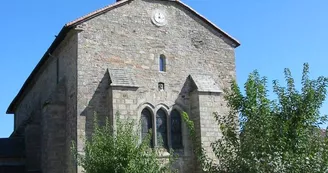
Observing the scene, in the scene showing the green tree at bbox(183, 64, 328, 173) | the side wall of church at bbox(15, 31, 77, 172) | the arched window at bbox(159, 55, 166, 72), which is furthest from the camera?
the arched window at bbox(159, 55, 166, 72)

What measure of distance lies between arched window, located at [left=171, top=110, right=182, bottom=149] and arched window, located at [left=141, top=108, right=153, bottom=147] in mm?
995

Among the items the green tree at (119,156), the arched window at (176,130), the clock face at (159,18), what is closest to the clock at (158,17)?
the clock face at (159,18)

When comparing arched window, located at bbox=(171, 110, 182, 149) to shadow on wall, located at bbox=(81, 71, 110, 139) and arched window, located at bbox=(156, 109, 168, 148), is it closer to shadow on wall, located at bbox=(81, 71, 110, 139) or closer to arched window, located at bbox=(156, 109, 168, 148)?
arched window, located at bbox=(156, 109, 168, 148)

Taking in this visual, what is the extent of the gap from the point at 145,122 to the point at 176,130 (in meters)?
1.44

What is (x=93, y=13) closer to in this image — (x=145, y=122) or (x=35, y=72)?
(x=145, y=122)

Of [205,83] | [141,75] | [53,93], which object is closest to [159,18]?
[141,75]

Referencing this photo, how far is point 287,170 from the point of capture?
35.1 feet

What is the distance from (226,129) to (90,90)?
19.8ft

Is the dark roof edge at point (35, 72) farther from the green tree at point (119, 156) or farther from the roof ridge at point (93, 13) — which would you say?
the green tree at point (119, 156)

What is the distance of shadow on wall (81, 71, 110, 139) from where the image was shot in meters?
17.1

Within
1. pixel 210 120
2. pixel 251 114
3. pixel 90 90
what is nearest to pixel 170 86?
pixel 210 120

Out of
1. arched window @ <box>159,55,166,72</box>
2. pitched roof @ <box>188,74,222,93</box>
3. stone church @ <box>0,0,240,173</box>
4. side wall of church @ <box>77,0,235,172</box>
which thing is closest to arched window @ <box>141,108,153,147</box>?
stone church @ <box>0,0,240,173</box>

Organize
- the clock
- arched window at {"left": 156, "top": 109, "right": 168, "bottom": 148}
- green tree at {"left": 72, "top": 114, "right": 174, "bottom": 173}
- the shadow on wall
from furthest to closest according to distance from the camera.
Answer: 1. the clock
2. arched window at {"left": 156, "top": 109, "right": 168, "bottom": 148}
3. the shadow on wall
4. green tree at {"left": 72, "top": 114, "right": 174, "bottom": 173}

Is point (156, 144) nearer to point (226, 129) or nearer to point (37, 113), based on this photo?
point (226, 129)
